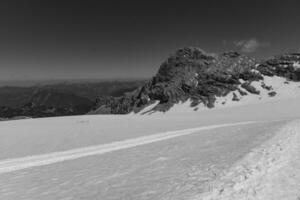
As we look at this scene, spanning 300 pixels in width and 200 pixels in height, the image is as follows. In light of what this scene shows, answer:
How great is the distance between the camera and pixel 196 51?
9519 cm

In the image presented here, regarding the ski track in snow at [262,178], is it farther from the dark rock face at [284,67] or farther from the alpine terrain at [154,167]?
the dark rock face at [284,67]

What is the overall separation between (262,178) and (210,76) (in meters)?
76.1

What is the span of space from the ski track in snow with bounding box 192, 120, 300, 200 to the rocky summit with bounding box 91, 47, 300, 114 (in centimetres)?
5784

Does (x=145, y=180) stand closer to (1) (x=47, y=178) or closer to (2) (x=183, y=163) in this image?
(2) (x=183, y=163)

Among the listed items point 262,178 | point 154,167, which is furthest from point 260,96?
point 262,178

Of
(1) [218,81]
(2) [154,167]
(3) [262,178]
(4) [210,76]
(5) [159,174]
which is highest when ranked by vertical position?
(4) [210,76]

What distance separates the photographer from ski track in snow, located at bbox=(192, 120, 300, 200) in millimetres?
6777

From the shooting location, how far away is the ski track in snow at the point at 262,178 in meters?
6.78

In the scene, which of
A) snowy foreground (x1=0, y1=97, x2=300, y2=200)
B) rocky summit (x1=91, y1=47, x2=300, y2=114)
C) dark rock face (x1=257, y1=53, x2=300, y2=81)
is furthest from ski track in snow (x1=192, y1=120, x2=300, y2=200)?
dark rock face (x1=257, y1=53, x2=300, y2=81)

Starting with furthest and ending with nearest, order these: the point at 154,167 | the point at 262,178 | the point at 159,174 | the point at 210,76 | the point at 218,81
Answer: the point at 210,76, the point at 218,81, the point at 154,167, the point at 159,174, the point at 262,178

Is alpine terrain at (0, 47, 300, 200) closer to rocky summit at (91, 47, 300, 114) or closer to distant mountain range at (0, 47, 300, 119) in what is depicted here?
distant mountain range at (0, 47, 300, 119)

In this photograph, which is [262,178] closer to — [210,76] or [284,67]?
[210,76]

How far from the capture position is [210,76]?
3174 inches

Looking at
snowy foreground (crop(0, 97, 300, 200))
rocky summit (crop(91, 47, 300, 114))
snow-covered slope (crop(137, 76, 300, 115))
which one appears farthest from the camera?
rocky summit (crop(91, 47, 300, 114))
